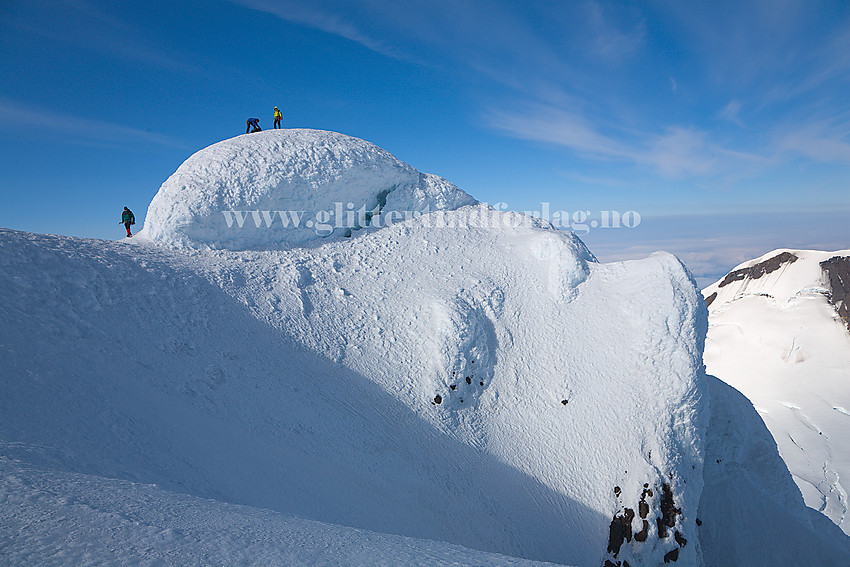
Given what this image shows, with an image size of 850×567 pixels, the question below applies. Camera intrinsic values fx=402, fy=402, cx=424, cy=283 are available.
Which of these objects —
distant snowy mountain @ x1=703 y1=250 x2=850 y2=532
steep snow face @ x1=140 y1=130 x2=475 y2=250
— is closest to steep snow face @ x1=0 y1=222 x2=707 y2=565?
steep snow face @ x1=140 y1=130 x2=475 y2=250

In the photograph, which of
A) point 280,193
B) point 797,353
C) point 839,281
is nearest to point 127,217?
point 280,193

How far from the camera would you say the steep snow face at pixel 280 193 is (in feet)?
52.1

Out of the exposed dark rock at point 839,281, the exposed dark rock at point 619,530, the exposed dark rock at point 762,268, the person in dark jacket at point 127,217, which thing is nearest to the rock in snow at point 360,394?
the exposed dark rock at point 619,530

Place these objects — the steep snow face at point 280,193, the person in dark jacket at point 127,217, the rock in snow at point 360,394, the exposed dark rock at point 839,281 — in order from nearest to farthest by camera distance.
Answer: the rock in snow at point 360,394, the steep snow face at point 280,193, the person in dark jacket at point 127,217, the exposed dark rock at point 839,281

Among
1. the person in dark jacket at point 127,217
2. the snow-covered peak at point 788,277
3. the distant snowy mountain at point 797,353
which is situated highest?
the person in dark jacket at point 127,217

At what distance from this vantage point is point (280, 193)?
56.7ft

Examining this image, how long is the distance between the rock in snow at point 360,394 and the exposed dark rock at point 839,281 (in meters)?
42.7

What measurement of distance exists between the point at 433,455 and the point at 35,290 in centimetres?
1168

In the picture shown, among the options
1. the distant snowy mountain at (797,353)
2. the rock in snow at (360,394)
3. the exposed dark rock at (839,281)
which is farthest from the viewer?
the exposed dark rock at (839,281)

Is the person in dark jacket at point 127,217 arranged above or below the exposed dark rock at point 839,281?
above

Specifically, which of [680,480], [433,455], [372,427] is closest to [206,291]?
[372,427]

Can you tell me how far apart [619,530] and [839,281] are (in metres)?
59.9

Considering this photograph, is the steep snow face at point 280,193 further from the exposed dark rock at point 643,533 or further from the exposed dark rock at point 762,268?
the exposed dark rock at point 762,268

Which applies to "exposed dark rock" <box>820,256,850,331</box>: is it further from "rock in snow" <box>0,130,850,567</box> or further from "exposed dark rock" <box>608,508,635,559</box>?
"exposed dark rock" <box>608,508,635,559</box>
